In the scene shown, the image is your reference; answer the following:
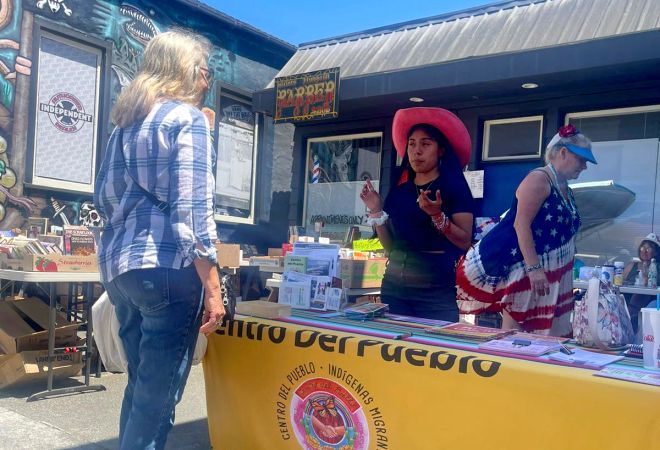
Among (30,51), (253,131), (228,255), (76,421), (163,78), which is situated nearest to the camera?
(163,78)

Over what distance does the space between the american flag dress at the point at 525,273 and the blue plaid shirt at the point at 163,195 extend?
1.37m

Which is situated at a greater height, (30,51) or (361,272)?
Answer: (30,51)

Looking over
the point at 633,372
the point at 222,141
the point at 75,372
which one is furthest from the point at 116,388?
the point at 222,141

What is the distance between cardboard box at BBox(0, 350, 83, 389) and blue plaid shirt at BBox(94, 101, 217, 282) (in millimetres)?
2533

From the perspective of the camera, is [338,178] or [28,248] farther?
[338,178]

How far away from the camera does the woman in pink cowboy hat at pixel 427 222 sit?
9.09 feet

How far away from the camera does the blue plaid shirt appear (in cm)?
195

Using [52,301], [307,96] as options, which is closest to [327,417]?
[52,301]

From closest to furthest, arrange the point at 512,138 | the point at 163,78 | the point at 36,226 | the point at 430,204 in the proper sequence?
the point at 163,78 → the point at 430,204 → the point at 36,226 → the point at 512,138

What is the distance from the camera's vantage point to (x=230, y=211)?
10.3 m

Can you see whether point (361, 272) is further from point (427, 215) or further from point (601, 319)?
point (601, 319)

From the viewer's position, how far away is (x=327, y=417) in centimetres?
219

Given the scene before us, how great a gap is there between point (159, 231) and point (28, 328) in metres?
3.05

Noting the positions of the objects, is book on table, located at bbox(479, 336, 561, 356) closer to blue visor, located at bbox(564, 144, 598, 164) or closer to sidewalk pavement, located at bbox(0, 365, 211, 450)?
blue visor, located at bbox(564, 144, 598, 164)
